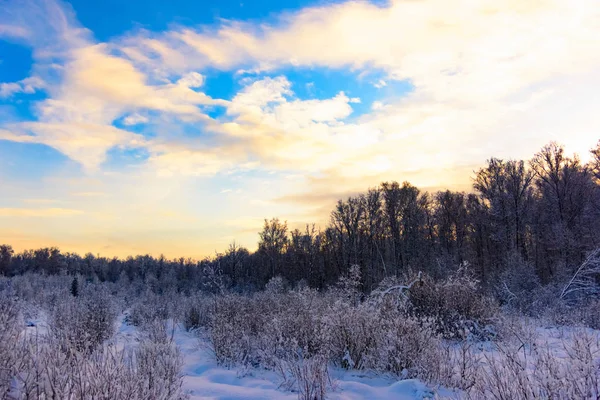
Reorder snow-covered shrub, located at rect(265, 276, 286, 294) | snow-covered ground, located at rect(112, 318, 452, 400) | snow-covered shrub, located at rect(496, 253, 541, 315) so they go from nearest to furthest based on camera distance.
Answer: snow-covered ground, located at rect(112, 318, 452, 400) → snow-covered shrub, located at rect(265, 276, 286, 294) → snow-covered shrub, located at rect(496, 253, 541, 315)

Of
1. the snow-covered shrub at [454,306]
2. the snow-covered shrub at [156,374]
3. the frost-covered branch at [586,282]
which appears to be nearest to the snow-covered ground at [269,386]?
the snow-covered shrub at [156,374]

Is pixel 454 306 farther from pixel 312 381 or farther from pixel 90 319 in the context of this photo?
pixel 90 319

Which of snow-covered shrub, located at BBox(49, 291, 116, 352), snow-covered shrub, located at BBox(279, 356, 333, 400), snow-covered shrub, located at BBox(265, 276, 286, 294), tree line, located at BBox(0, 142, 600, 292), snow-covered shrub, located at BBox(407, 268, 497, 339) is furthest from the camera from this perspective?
tree line, located at BBox(0, 142, 600, 292)

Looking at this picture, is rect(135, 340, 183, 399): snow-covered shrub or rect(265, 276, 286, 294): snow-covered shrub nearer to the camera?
rect(135, 340, 183, 399): snow-covered shrub

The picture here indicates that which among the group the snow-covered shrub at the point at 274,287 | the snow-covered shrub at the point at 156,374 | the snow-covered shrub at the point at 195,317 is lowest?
the snow-covered shrub at the point at 195,317

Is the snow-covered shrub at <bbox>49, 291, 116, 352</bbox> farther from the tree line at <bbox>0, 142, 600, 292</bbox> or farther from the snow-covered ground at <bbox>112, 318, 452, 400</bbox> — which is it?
the tree line at <bbox>0, 142, 600, 292</bbox>

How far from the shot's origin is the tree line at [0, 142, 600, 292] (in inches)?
1091

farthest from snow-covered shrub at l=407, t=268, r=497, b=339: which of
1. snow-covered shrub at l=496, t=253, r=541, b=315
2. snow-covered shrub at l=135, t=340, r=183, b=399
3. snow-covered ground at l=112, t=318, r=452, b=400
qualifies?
snow-covered shrub at l=496, t=253, r=541, b=315

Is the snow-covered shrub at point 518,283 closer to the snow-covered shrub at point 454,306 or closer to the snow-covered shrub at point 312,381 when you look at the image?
the snow-covered shrub at point 454,306

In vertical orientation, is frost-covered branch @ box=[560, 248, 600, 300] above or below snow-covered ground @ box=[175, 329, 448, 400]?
above

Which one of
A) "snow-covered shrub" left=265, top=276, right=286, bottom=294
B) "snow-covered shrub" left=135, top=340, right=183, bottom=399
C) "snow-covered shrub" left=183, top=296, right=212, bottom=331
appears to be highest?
"snow-covered shrub" left=135, top=340, right=183, bottom=399

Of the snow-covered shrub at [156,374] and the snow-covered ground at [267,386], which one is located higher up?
the snow-covered shrub at [156,374]

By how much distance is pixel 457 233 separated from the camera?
39594 millimetres

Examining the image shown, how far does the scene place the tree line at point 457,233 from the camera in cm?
2770
